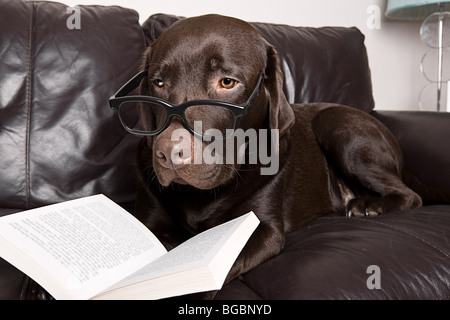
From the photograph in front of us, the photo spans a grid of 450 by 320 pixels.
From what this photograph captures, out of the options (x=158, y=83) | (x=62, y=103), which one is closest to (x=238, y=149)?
(x=158, y=83)

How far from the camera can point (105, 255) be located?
A: 3.30ft

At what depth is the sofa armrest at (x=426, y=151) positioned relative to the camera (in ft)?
6.40

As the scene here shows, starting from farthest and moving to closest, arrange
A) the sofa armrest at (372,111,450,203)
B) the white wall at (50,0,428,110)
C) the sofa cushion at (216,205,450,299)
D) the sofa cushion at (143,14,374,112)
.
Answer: the white wall at (50,0,428,110), the sofa cushion at (143,14,374,112), the sofa armrest at (372,111,450,203), the sofa cushion at (216,205,450,299)

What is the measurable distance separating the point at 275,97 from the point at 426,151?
0.94 metres

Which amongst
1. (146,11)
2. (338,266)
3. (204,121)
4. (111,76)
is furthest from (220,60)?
(146,11)

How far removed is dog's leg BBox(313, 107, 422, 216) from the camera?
1.77 m

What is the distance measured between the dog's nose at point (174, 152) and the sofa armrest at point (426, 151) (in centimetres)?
118

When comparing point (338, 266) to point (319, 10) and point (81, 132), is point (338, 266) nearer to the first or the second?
point (81, 132)

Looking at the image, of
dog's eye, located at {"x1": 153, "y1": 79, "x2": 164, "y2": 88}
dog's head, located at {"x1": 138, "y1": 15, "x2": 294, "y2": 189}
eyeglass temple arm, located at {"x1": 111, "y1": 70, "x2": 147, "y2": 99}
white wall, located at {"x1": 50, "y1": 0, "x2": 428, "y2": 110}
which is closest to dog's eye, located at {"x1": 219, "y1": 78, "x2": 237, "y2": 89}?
dog's head, located at {"x1": 138, "y1": 15, "x2": 294, "y2": 189}

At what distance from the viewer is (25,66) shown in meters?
Result: 1.80

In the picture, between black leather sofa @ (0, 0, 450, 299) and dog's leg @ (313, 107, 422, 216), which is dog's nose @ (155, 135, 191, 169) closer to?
black leather sofa @ (0, 0, 450, 299)

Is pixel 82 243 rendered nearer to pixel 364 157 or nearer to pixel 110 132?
pixel 110 132

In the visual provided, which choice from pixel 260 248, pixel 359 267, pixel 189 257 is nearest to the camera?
pixel 189 257

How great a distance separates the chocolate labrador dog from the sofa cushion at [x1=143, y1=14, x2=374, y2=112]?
0.40 metres
